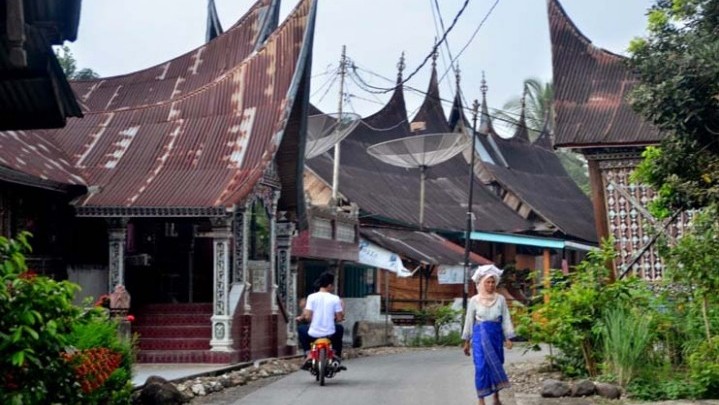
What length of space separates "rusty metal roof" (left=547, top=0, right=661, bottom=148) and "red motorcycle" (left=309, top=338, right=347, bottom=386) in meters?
5.92

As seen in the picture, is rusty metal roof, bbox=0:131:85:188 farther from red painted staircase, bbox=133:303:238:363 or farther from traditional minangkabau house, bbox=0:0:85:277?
red painted staircase, bbox=133:303:238:363

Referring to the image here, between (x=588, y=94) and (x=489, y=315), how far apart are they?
8965mm

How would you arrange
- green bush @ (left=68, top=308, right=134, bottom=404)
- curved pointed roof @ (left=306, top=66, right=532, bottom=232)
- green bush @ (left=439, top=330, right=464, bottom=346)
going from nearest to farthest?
green bush @ (left=68, top=308, right=134, bottom=404), green bush @ (left=439, top=330, right=464, bottom=346), curved pointed roof @ (left=306, top=66, right=532, bottom=232)

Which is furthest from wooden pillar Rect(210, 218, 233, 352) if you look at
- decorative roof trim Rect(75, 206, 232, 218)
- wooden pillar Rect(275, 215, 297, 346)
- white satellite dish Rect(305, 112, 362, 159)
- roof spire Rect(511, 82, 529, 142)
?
roof spire Rect(511, 82, 529, 142)

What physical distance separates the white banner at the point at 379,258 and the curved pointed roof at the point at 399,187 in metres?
2.52

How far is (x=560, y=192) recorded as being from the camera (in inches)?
1649

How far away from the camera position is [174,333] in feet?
54.6

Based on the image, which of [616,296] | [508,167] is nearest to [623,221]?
[616,296]

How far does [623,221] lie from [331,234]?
8.08 meters

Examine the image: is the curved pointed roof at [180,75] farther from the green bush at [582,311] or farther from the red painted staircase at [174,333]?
the green bush at [582,311]

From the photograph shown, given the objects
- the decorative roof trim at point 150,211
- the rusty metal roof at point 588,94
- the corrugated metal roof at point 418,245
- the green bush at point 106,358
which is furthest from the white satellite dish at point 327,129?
the green bush at point 106,358

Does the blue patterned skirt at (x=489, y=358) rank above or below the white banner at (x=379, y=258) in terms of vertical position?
below

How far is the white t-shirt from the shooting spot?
42.8 feet

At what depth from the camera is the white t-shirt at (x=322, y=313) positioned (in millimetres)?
13039
